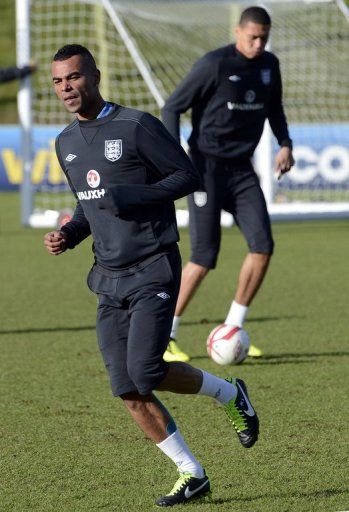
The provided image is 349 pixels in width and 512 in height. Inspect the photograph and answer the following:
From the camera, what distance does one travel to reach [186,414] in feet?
21.4

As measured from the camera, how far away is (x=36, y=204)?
767 inches

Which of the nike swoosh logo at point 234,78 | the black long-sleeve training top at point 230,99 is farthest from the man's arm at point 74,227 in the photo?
the nike swoosh logo at point 234,78

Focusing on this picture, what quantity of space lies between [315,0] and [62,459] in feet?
45.3

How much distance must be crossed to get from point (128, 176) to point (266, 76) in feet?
12.1

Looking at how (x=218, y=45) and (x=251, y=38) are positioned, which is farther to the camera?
(x=218, y=45)

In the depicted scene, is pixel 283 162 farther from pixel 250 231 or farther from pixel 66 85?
pixel 66 85

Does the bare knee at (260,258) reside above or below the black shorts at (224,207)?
below

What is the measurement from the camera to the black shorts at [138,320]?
484cm

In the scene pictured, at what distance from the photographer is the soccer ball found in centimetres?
779

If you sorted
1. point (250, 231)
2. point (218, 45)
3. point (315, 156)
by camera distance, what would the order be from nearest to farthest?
1. point (250, 231)
2. point (218, 45)
3. point (315, 156)

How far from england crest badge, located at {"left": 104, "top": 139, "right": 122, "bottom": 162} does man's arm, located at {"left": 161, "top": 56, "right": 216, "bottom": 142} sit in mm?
3130

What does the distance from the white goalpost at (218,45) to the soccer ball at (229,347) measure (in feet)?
33.2

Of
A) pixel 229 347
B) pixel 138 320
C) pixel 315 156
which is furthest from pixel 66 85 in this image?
pixel 315 156

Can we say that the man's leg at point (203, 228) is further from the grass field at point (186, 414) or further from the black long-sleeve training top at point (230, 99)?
the grass field at point (186, 414)
